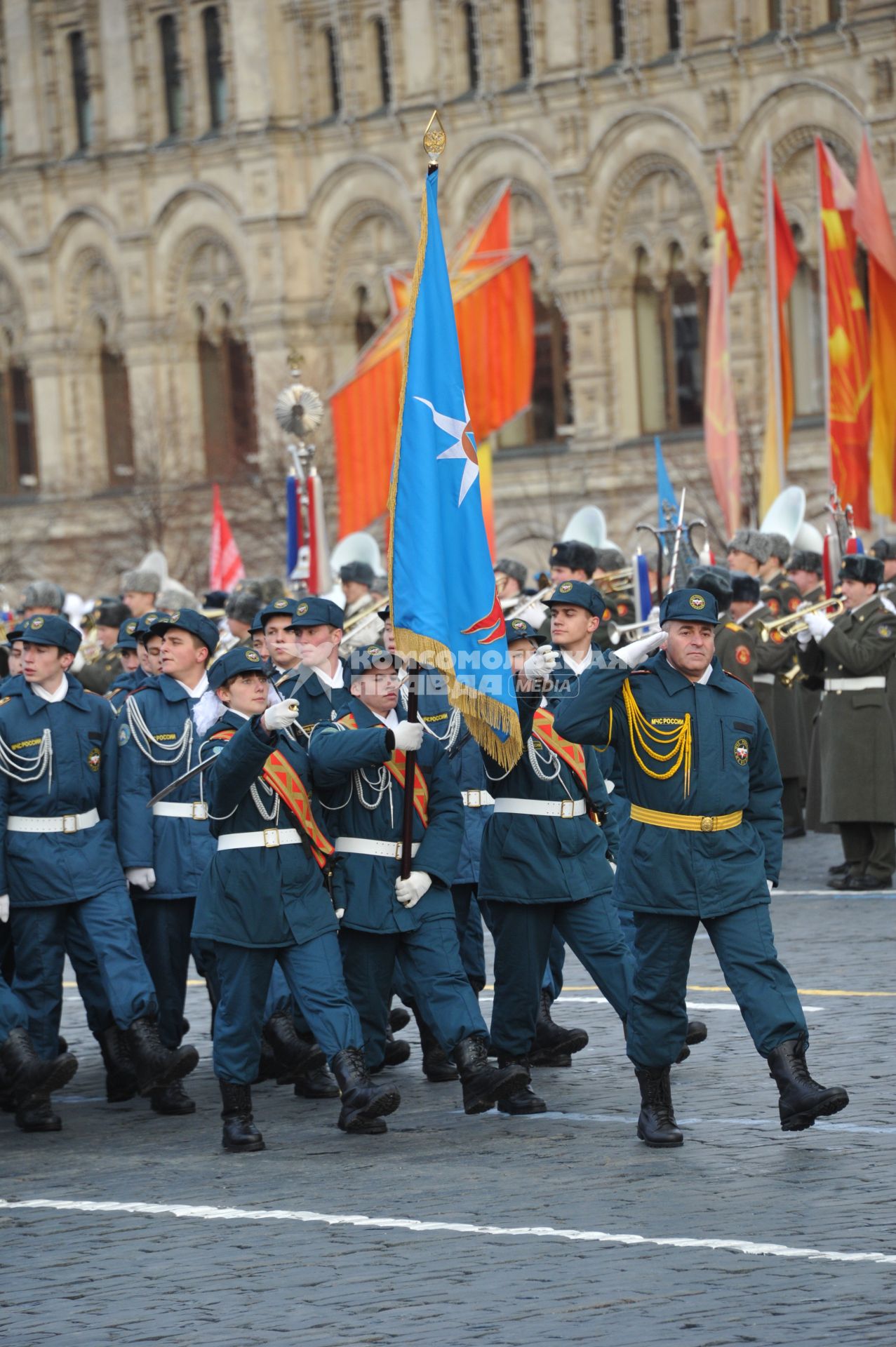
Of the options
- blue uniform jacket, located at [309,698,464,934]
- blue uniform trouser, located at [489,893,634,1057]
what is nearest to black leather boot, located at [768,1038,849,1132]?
blue uniform trouser, located at [489,893,634,1057]

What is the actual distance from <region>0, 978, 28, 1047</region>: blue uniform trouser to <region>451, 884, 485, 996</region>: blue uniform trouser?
5.77 feet

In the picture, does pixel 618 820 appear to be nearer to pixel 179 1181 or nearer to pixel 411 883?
pixel 411 883

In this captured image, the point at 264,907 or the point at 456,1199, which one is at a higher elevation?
the point at 264,907

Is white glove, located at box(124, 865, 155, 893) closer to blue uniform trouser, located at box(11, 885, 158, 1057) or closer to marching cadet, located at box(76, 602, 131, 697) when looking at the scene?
blue uniform trouser, located at box(11, 885, 158, 1057)

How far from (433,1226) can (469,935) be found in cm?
273

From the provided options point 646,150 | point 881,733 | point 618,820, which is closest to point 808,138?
point 646,150

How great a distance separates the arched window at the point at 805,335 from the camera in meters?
33.8

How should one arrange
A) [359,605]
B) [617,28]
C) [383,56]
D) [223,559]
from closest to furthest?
[359,605], [223,559], [617,28], [383,56]

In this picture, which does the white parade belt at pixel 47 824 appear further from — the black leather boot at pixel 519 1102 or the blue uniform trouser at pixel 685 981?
the blue uniform trouser at pixel 685 981

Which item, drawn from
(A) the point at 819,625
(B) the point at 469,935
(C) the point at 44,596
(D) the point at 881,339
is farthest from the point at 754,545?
(B) the point at 469,935

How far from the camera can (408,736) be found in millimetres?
7891

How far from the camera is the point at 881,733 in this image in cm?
1366

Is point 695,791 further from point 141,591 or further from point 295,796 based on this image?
point 141,591

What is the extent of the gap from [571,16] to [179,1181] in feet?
99.0
